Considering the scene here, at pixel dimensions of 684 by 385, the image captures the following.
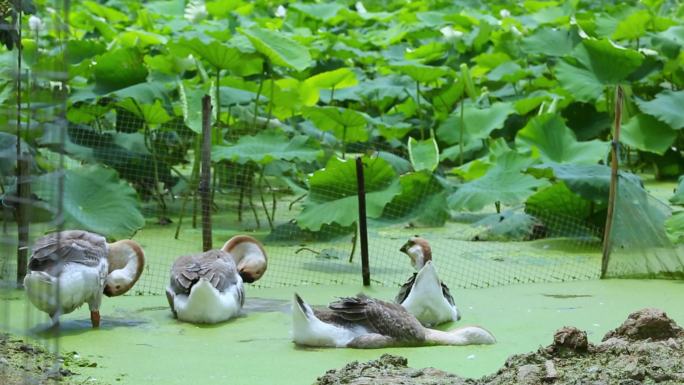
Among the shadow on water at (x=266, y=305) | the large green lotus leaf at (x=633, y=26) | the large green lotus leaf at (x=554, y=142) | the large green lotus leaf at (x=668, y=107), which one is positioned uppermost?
the large green lotus leaf at (x=633, y=26)

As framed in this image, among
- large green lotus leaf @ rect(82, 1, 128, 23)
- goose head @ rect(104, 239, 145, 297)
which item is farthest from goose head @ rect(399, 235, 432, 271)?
large green lotus leaf @ rect(82, 1, 128, 23)

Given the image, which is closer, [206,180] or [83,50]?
[206,180]

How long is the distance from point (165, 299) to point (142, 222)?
75cm

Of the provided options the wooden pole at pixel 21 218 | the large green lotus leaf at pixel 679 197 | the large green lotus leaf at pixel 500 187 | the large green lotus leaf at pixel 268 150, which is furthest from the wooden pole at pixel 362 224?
the large green lotus leaf at pixel 679 197

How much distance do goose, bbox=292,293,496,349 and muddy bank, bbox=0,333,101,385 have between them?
713mm

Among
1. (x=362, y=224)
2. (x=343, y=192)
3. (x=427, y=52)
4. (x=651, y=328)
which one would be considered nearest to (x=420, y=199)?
(x=343, y=192)

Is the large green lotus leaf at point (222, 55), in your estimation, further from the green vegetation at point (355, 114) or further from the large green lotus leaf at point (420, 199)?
the large green lotus leaf at point (420, 199)

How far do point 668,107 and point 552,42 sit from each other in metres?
1.20

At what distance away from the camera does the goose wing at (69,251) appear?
14.5 feet

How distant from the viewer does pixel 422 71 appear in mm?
7812

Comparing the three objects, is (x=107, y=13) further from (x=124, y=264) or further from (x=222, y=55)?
(x=124, y=264)

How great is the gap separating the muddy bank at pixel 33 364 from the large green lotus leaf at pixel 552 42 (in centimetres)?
524

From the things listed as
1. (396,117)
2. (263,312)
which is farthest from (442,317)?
(396,117)

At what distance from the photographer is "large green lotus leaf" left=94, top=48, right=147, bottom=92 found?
22.4 feet
